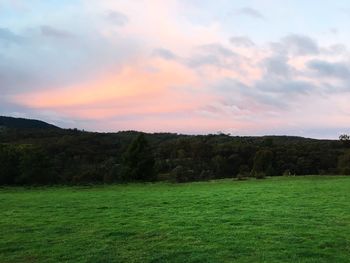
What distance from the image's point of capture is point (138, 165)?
152ft

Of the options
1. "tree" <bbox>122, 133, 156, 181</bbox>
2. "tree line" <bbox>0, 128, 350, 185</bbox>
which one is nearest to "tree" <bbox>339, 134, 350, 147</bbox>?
"tree line" <bbox>0, 128, 350, 185</bbox>

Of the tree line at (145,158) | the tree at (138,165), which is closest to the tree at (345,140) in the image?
the tree line at (145,158)

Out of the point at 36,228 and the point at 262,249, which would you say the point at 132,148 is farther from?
the point at 262,249

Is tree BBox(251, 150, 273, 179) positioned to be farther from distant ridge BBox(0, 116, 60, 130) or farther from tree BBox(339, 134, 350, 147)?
distant ridge BBox(0, 116, 60, 130)

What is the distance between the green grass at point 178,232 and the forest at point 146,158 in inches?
852

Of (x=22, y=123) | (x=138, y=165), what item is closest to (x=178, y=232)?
(x=138, y=165)

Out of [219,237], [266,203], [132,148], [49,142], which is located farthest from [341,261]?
[49,142]

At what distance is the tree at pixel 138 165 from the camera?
4597 centimetres

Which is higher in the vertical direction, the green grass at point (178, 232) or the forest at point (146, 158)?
the forest at point (146, 158)

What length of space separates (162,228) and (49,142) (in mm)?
66175

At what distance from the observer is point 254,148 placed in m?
72.6

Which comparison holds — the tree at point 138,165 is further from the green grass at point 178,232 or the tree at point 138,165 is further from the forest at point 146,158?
the green grass at point 178,232

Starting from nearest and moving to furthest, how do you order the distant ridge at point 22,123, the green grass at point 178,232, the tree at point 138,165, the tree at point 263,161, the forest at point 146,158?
the green grass at point 178,232, the forest at point 146,158, the tree at point 138,165, the tree at point 263,161, the distant ridge at point 22,123

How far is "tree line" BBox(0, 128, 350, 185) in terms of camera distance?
44438mm
